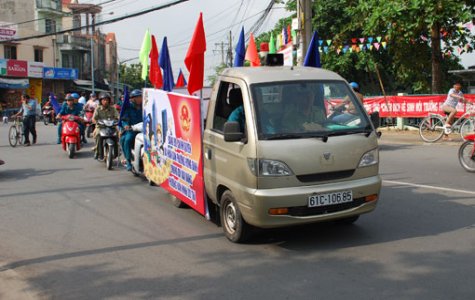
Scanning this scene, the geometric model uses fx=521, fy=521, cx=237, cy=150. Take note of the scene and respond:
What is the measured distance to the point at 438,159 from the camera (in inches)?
468

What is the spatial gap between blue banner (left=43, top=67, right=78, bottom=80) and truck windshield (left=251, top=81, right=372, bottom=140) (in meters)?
45.5

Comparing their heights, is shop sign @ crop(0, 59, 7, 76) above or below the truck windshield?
above

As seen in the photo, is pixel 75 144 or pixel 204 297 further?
pixel 75 144

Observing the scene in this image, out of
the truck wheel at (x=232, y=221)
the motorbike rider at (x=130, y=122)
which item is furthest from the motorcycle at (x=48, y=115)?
the truck wheel at (x=232, y=221)

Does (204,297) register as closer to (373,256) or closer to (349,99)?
(373,256)

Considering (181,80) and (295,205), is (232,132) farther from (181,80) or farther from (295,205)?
(181,80)

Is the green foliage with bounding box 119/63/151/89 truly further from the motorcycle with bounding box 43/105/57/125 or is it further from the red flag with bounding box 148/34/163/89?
the red flag with bounding box 148/34/163/89

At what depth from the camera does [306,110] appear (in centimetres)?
564

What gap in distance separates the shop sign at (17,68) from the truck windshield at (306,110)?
138ft

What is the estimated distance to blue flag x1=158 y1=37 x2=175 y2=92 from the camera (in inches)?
326

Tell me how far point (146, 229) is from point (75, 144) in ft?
26.7

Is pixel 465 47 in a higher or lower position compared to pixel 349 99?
higher

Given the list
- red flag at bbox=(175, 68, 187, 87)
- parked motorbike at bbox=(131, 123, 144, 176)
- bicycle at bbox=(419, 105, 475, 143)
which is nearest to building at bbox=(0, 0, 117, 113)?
red flag at bbox=(175, 68, 187, 87)

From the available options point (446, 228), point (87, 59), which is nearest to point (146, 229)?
point (446, 228)
